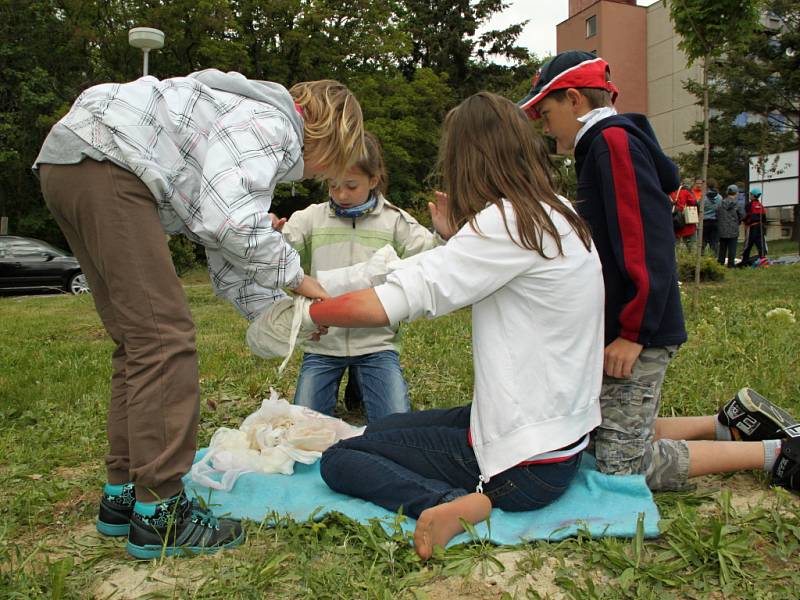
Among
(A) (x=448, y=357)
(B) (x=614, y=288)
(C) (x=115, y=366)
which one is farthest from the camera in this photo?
(A) (x=448, y=357)

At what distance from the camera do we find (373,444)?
2621 mm

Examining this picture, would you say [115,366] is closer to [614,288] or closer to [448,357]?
[614,288]

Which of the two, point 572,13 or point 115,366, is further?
point 572,13

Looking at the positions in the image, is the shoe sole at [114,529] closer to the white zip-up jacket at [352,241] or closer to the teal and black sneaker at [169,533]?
the teal and black sneaker at [169,533]

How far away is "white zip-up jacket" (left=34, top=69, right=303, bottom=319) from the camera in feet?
7.07

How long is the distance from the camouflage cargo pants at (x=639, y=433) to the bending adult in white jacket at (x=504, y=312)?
0.88 ft

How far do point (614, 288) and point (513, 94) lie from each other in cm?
2729

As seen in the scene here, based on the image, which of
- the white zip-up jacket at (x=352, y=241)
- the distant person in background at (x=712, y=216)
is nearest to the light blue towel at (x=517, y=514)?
the white zip-up jacket at (x=352, y=241)

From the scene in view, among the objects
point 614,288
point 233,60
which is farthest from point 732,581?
point 233,60

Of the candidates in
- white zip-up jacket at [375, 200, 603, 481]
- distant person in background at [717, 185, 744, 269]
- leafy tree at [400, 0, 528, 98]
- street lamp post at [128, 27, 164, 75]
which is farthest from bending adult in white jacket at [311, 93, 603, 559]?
leafy tree at [400, 0, 528, 98]

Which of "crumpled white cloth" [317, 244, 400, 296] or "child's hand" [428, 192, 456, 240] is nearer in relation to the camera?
"child's hand" [428, 192, 456, 240]

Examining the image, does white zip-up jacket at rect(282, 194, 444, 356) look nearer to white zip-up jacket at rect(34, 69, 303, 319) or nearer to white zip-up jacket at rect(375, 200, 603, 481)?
white zip-up jacket at rect(34, 69, 303, 319)

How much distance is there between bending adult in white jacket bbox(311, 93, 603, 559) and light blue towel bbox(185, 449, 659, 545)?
67 mm

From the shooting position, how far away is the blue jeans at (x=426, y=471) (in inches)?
91.8
